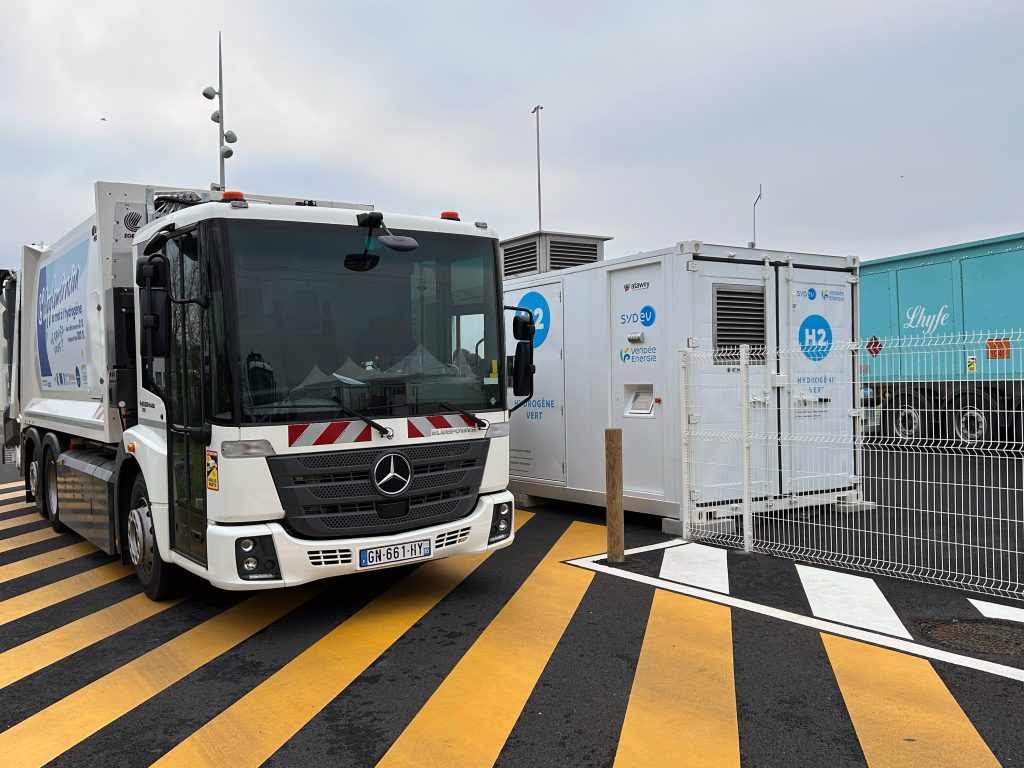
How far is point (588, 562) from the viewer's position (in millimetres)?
7348

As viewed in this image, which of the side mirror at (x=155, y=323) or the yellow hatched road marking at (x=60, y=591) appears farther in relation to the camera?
the yellow hatched road marking at (x=60, y=591)

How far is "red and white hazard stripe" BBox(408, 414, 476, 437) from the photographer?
223 inches

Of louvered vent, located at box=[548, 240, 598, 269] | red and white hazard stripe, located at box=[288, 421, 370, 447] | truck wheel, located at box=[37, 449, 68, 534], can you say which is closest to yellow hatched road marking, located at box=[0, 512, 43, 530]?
truck wheel, located at box=[37, 449, 68, 534]

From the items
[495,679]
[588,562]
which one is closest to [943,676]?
[495,679]

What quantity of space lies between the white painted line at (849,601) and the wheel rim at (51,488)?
7648 mm

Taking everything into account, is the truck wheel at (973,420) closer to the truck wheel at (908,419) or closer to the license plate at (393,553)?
the truck wheel at (908,419)

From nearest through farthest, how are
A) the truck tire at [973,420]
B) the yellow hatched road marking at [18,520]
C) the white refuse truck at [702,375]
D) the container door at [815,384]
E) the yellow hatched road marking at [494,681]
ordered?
the yellow hatched road marking at [494,681] → the truck tire at [973,420] → the white refuse truck at [702,375] → the container door at [815,384] → the yellow hatched road marking at [18,520]

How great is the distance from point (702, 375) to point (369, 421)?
3.86 meters

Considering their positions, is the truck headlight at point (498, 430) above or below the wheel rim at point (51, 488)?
above

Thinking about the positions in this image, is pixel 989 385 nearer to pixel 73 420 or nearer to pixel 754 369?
pixel 754 369

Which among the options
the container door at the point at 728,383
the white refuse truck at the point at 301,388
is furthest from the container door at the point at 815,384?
the white refuse truck at the point at 301,388

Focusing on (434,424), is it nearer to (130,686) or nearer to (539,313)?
(130,686)

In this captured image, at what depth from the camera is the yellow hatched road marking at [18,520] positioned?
9.98 metres

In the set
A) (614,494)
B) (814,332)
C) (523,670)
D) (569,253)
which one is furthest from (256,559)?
(569,253)
